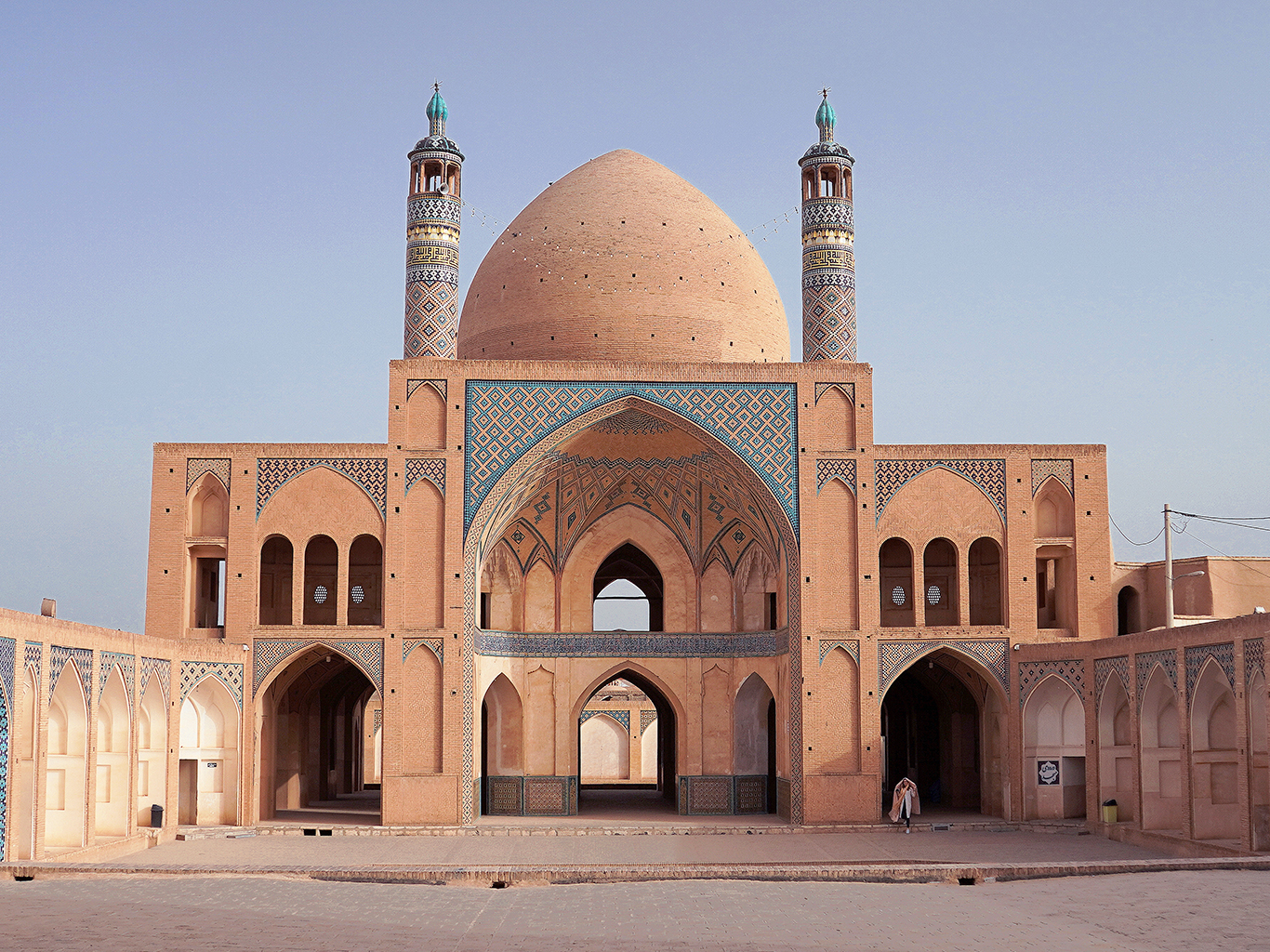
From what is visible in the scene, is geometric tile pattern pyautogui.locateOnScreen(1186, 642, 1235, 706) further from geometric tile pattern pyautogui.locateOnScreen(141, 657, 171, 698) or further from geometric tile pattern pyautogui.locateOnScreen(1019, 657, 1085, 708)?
geometric tile pattern pyautogui.locateOnScreen(141, 657, 171, 698)

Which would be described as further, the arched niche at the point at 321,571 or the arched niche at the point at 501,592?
the arched niche at the point at 501,592

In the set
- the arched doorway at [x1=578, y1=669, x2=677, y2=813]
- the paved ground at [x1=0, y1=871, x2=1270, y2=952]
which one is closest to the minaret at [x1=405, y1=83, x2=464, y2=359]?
the paved ground at [x1=0, y1=871, x2=1270, y2=952]

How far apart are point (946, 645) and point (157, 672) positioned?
8606 mm

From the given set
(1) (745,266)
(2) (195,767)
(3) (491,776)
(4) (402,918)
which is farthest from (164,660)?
(1) (745,266)

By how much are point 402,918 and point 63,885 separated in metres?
2.69

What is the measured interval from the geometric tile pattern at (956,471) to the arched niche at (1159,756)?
3103mm

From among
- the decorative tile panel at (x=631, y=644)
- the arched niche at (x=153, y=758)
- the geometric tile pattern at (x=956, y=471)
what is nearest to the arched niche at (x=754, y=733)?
the decorative tile panel at (x=631, y=644)

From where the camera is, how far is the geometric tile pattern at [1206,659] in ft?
39.9

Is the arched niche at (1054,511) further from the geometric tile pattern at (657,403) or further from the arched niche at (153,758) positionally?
the arched niche at (153,758)

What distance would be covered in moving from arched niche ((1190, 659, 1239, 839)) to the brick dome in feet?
24.3

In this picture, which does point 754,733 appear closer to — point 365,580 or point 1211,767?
point 365,580

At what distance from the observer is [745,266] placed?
19.0m

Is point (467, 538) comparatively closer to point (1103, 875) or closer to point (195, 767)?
point (195, 767)

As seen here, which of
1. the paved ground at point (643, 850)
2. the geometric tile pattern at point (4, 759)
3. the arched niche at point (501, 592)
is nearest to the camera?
the geometric tile pattern at point (4, 759)
